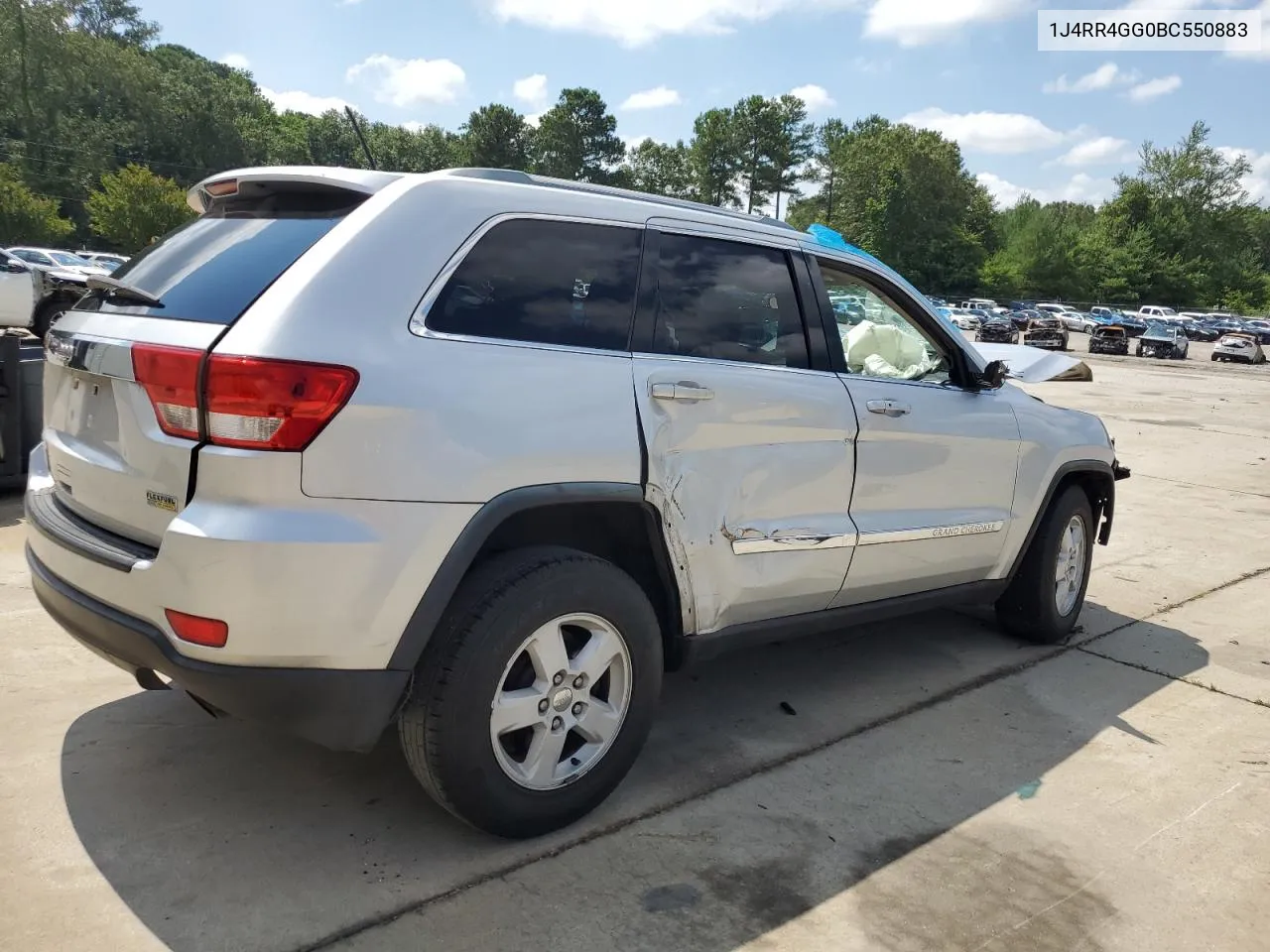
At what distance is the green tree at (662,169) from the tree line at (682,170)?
23 centimetres

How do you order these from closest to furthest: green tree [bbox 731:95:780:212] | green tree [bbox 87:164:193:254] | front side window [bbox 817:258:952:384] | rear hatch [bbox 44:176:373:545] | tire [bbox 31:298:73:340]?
rear hatch [bbox 44:176:373:545], front side window [bbox 817:258:952:384], tire [bbox 31:298:73:340], green tree [bbox 87:164:193:254], green tree [bbox 731:95:780:212]

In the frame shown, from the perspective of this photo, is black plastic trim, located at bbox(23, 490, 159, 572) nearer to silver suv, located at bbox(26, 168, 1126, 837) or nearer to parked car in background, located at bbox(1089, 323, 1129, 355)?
silver suv, located at bbox(26, 168, 1126, 837)

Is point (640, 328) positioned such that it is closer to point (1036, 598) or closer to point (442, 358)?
point (442, 358)

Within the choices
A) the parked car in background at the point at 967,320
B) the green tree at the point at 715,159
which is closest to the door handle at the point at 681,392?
the parked car in background at the point at 967,320

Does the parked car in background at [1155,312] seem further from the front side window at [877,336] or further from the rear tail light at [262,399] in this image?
the rear tail light at [262,399]

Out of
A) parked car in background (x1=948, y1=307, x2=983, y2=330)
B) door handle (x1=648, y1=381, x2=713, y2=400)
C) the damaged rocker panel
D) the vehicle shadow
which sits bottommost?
the vehicle shadow

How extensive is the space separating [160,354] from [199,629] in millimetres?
691

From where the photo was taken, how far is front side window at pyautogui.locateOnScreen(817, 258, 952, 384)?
3879mm

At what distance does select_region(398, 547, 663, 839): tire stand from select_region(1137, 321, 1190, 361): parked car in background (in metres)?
42.9

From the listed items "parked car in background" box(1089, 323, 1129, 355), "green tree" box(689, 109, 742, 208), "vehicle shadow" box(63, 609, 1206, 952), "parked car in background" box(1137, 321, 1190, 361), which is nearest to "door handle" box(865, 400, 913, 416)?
"vehicle shadow" box(63, 609, 1206, 952)

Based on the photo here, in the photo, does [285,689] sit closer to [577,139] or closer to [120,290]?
[120,290]

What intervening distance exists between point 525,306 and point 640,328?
1.38 ft

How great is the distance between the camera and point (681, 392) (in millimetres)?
3068

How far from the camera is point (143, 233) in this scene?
5469 cm
